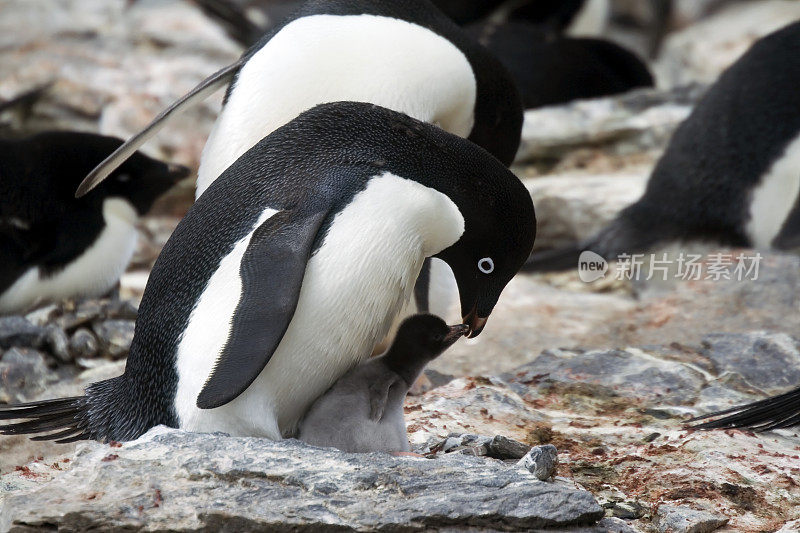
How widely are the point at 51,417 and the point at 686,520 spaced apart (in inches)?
64.1

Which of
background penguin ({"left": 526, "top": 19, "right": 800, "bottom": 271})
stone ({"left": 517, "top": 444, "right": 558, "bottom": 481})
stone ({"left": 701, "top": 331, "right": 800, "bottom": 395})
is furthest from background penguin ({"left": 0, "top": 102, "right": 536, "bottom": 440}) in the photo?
background penguin ({"left": 526, "top": 19, "right": 800, "bottom": 271})

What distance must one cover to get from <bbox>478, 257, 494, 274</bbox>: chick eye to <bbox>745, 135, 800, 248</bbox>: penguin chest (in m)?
2.89

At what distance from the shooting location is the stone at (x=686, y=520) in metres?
2.45

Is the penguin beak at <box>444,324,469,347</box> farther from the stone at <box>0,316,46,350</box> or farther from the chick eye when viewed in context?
the stone at <box>0,316,46,350</box>

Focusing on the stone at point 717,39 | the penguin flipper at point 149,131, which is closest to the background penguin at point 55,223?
the penguin flipper at point 149,131

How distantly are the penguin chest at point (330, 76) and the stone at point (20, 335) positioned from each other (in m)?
1.10

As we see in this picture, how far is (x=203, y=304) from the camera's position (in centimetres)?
261

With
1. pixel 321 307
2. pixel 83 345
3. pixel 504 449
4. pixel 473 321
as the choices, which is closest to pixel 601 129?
pixel 83 345

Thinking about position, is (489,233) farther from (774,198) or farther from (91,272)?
(774,198)

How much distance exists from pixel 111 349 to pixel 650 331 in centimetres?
211

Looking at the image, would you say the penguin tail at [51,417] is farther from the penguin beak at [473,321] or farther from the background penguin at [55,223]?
the background penguin at [55,223]

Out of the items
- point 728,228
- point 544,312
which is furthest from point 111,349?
point 728,228

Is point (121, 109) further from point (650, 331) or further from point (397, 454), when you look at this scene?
point (397, 454)

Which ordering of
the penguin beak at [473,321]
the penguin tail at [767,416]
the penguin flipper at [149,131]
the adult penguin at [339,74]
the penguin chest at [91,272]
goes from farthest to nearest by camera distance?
the penguin chest at [91,272], the adult penguin at [339,74], the penguin flipper at [149,131], the penguin tail at [767,416], the penguin beak at [473,321]
